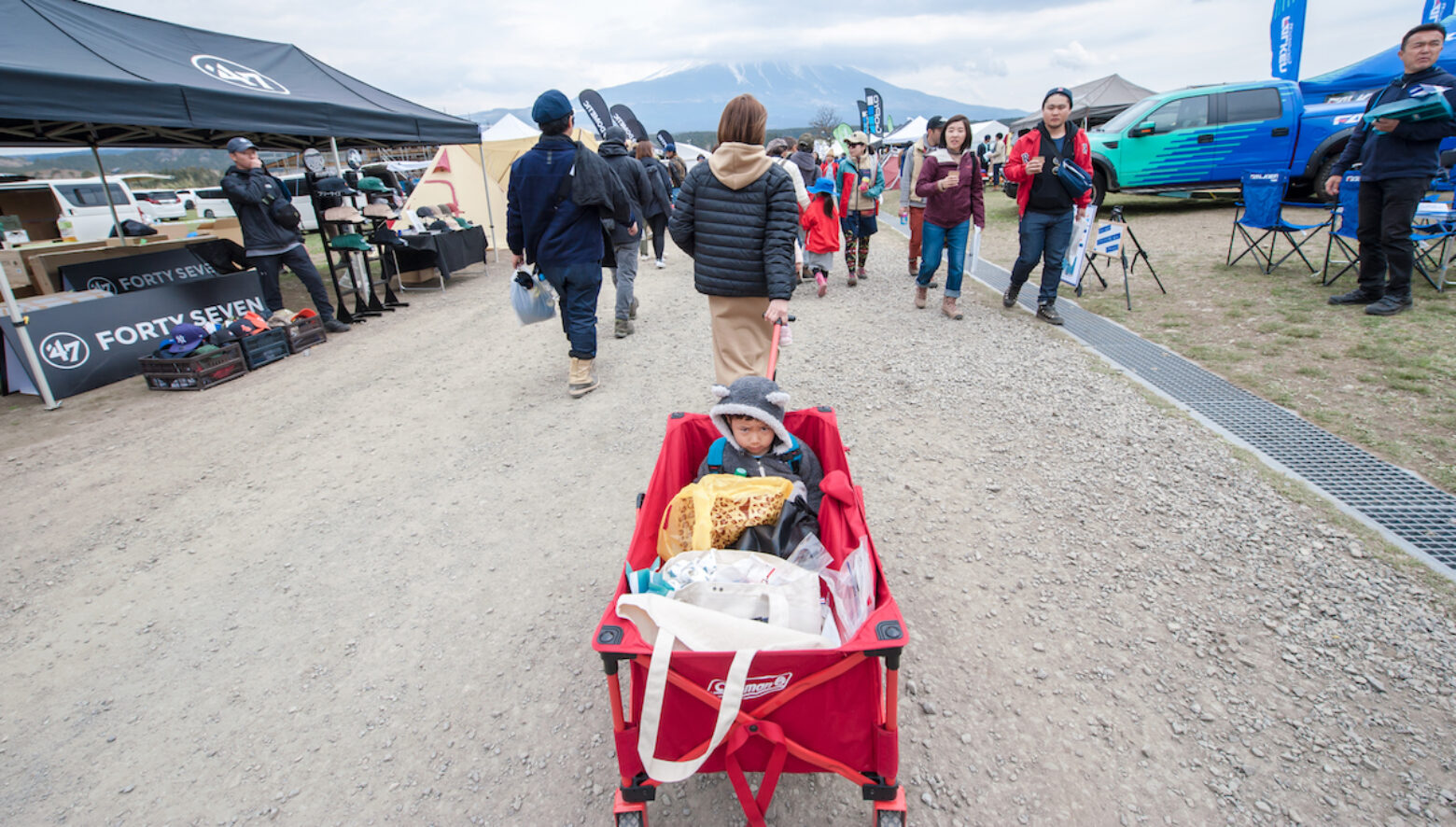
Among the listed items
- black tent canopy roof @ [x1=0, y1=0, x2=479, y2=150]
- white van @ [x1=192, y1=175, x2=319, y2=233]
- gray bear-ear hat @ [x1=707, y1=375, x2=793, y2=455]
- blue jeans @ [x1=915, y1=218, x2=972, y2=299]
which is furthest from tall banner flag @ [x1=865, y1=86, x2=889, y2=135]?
gray bear-ear hat @ [x1=707, y1=375, x2=793, y2=455]

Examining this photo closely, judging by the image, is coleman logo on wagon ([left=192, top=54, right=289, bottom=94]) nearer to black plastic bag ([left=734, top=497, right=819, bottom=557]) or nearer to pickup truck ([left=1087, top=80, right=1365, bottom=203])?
black plastic bag ([left=734, top=497, right=819, bottom=557])

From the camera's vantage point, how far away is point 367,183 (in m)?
7.96

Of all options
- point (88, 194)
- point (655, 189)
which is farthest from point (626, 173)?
point (88, 194)

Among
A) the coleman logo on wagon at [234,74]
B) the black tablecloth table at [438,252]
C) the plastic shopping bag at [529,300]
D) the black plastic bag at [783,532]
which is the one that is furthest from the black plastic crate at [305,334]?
the black plastic bag at [783,532]

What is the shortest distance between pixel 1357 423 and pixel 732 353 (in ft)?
12.1

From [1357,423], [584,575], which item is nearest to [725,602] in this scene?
[584,575]

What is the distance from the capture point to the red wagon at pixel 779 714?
1492 mm

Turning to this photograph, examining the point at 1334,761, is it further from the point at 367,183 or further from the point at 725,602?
the point at 367,183

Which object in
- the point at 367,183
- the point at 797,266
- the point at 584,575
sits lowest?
the point at 584,575

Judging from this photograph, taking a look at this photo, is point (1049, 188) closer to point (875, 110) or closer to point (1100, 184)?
point (1100, 184)

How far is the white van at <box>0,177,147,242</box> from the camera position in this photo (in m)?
11.8

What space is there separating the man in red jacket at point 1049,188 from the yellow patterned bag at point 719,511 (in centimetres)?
468

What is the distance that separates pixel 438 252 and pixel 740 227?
794 centimetres

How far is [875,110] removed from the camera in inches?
1051
